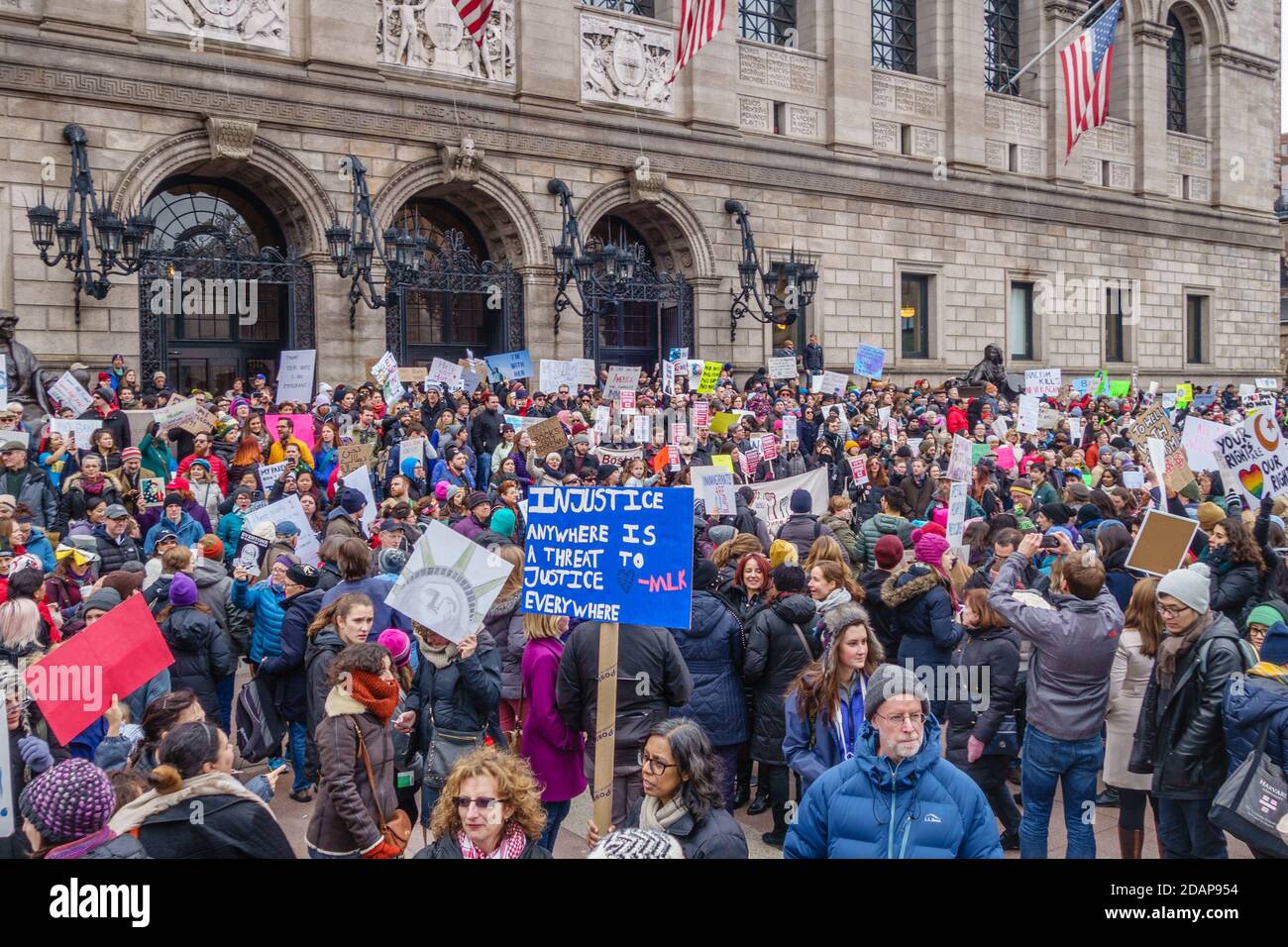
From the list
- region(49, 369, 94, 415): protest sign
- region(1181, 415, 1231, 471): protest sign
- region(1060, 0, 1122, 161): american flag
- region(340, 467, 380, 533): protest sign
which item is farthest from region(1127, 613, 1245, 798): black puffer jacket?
region(1060, 0, 1122, 161): american flag

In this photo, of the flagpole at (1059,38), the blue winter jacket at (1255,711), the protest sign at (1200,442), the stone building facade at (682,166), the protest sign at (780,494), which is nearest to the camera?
the blue winter jacket at (1255,711)

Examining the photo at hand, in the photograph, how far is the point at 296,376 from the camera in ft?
61.9

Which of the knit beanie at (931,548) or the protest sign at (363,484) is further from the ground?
the protest sign at (363,484)

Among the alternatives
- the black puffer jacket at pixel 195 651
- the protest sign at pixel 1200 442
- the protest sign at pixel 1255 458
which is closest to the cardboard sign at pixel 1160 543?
the protest sign at pixel 1255 458

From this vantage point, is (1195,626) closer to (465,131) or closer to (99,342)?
(99,342)

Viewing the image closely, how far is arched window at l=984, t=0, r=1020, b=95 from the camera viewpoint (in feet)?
108

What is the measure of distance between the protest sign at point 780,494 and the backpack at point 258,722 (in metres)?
6.27

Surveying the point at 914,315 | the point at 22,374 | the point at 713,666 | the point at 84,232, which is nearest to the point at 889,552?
the point at 713,666

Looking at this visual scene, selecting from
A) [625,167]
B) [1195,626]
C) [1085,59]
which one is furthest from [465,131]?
[1195,626]

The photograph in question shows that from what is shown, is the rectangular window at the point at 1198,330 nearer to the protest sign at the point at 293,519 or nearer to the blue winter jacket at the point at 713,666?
the protest sign at the point at 293,519

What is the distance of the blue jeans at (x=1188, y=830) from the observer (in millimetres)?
5203

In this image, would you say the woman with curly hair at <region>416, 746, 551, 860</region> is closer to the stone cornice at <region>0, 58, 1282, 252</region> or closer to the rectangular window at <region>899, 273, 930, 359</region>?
the stone cornice at <region>0, 58, 1282, 252</region>

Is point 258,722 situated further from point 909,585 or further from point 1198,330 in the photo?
point 1198,330

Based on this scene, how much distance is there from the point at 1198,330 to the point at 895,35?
1618 centimetres
